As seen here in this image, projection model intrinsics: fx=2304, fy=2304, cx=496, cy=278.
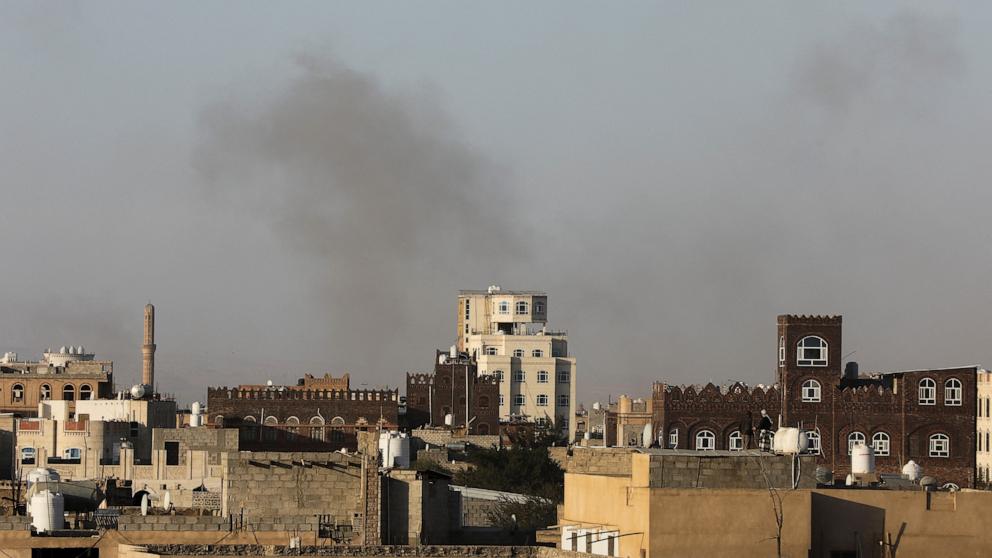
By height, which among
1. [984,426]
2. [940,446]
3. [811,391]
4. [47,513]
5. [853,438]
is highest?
[811,391]

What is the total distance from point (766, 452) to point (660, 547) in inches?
134

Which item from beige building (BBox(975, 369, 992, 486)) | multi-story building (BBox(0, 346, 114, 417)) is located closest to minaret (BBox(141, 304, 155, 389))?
multi-story building (BBox(0, 346, 114, 417))

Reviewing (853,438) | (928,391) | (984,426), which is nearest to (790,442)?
(853,438)

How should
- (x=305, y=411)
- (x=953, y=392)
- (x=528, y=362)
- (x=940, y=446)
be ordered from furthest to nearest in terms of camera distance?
(x=528, y=362) < (x=305, y=411) < (x=953, y=392) < (x=940, y=446)

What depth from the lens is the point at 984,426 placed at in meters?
102

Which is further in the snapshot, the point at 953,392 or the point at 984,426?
the point at 984,426

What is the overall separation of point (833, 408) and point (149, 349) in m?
66.9

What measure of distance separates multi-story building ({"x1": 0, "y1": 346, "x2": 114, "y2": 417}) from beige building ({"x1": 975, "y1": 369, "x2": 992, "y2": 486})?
45355 mm

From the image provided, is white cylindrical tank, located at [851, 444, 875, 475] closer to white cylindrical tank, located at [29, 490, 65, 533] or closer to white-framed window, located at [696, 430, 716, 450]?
white cylindrical tank, located at [29, 490, 65, 533]

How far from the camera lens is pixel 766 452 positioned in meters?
32.1

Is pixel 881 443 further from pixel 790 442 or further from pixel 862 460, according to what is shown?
pixel 790 442

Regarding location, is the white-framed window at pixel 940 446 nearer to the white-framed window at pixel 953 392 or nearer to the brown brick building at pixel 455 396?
the white-framed window at pixel 953 392

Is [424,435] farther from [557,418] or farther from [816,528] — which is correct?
[816,528]

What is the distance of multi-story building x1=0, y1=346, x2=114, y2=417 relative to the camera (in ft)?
399
